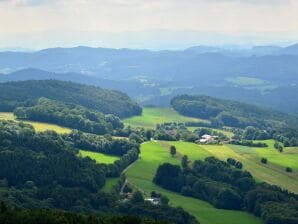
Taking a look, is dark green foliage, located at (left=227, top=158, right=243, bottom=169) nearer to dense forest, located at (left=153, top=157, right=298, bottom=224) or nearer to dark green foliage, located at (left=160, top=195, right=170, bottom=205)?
dense forest, located at (left=153, top=157, right=298, bottom=224)

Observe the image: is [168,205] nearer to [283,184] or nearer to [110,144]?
[283,184]

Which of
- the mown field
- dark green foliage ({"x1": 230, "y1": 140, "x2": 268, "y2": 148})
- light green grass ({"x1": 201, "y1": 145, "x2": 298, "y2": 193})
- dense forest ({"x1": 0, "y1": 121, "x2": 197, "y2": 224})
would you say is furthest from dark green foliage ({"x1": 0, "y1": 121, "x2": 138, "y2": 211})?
dark green foliage ({"x1": 230, "y1": 140, "x2": 268, "y2": 148})

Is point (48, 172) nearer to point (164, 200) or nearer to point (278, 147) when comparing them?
point (164, 200)

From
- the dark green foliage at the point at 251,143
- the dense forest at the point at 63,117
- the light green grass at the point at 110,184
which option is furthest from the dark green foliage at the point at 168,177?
the dense forest at the point at 63,117

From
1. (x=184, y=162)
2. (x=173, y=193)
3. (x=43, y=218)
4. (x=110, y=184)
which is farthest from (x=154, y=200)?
(x=43, y=218)

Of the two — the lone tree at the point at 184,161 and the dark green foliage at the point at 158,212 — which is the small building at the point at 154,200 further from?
the lone tree at the point at 184,161
